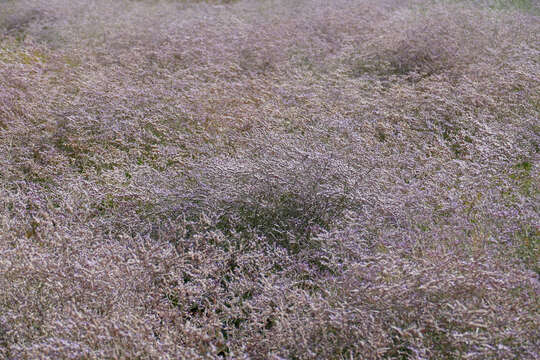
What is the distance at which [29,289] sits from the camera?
210 cm

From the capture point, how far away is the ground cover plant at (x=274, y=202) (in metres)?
1.84

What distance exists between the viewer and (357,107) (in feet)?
12.7

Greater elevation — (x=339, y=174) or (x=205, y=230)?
(x=339, y=174)

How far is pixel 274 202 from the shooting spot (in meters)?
2.65

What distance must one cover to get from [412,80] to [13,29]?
5.21m

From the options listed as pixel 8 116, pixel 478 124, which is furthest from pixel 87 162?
pixel 478 124

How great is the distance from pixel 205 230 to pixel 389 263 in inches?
40.2

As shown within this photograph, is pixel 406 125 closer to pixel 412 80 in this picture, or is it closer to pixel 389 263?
pixel 412 80

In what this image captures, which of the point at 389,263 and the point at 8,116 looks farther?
the point at 8,116

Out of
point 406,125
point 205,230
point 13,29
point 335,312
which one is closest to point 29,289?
point 205,230

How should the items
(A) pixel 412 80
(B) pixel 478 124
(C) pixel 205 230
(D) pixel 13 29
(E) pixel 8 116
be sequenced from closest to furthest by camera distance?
(C) pixel 205 230 → (B) pixel 478 124 → (E) pixel 8 116 → (A) pixel 412 80 → (D) pixel 13 29

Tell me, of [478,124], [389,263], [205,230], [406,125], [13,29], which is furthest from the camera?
[13,29]

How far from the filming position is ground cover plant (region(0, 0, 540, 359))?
72.3 inches

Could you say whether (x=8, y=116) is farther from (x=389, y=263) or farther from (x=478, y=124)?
(x=478, y=124)
